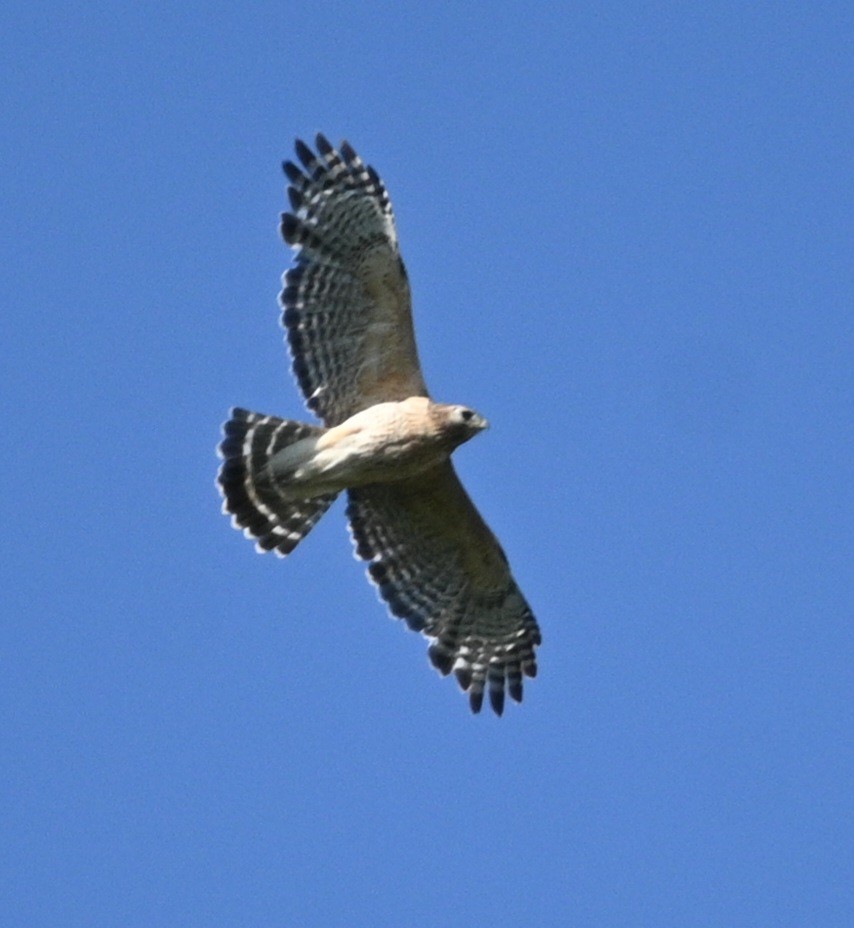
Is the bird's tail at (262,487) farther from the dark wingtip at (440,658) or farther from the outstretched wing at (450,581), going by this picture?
the dark wingtip at (440,658)

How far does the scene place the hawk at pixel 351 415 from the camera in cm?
1341

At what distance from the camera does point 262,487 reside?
541 inches

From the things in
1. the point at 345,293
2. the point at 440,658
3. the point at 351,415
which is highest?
the point at 345,293

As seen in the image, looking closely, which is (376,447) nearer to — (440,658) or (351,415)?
(351,415)

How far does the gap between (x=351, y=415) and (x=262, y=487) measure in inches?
28.4

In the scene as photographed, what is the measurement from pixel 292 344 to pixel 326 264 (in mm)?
538

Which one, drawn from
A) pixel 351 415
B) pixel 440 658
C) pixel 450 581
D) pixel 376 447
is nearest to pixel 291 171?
pixel 351 415

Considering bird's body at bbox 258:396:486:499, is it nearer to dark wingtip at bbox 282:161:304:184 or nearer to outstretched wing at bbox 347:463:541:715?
outstretched wing at bbox 347:463:541:715

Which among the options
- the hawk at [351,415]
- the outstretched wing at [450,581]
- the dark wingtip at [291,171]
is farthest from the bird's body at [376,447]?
the dark wingtip at [291,171]

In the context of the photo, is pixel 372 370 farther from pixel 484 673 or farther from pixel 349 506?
pixel 484 673

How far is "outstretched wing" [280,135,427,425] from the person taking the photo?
44.2ft

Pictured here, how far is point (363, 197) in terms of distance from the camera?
13555mm

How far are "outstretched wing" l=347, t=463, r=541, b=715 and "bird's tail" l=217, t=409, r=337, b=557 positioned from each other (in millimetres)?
413

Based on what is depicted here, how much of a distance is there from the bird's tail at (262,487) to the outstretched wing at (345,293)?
32cm
